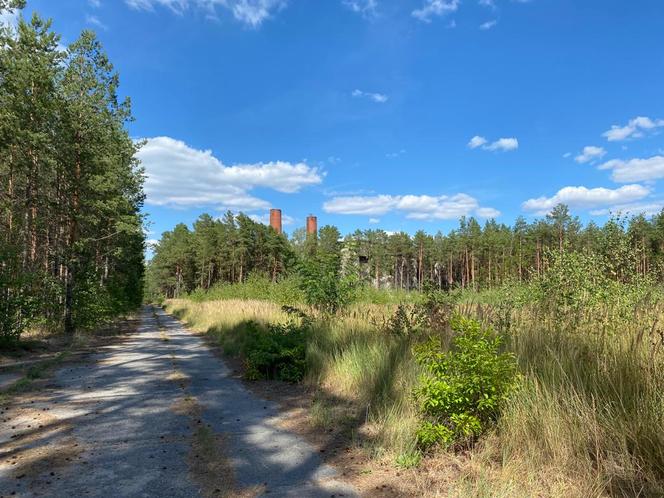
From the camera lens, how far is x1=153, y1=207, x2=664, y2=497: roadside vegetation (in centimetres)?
332

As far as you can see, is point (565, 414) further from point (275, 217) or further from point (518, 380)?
point (275, 217)

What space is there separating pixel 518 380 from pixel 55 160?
19.0 meters

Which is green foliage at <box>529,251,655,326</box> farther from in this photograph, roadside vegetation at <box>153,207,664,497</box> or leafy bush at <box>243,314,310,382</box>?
leafy bush at <box>243,314,310,382</box>

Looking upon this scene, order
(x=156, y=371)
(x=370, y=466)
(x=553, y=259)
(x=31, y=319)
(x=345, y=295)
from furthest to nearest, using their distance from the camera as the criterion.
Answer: (x=31, y=319)
(x=345, y=295)
(x=156, y=371)
(x=553, y=259)
(x=370, y=466)

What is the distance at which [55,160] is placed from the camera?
57.1 feet

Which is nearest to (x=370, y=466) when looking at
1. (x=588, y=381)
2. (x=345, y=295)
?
(x=588, y=381)

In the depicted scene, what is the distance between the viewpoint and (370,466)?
4246mm

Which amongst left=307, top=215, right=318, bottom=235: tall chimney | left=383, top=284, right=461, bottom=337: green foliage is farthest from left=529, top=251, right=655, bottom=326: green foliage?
left=307, top=215, right=318, bottom=235: tall chimney

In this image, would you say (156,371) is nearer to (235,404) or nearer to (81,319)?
(235,404)

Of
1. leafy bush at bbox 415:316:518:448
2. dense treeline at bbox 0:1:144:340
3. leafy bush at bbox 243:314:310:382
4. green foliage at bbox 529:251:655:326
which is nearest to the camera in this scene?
leafy bush at bbox 415:316:518:448

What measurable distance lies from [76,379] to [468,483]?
8.28 metres

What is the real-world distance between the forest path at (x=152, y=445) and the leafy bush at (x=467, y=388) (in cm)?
108

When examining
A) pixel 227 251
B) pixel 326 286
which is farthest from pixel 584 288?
pixel 227 251

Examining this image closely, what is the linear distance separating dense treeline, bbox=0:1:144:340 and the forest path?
8.77 m
